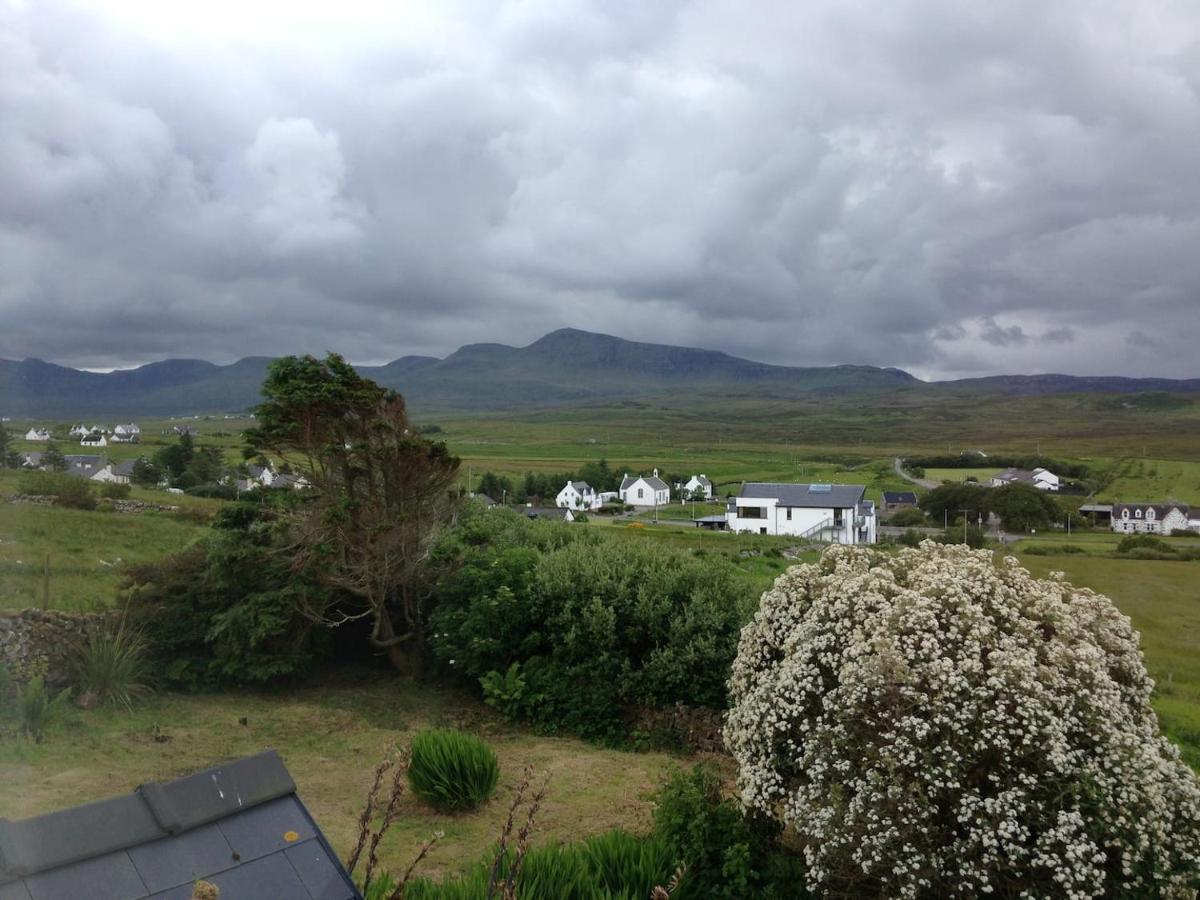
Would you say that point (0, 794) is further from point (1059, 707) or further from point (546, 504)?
point (546, 504)

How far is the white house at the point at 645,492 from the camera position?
72.8 metres

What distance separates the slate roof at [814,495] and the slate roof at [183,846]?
35682 mm

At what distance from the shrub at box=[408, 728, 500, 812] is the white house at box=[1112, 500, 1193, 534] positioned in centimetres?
4055

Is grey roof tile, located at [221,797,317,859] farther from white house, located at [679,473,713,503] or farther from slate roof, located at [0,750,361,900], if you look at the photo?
white house, located at [679,473,713,503]

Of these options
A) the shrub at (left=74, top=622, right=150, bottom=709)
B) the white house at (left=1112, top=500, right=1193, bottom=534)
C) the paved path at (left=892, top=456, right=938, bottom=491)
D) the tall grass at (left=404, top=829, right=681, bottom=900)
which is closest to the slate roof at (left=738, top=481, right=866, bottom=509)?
the paved path at (left=892, top=456, right=938, bottom=491)

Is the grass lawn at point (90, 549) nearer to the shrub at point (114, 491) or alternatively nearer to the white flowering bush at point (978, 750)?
the shrub at point (114, 491)

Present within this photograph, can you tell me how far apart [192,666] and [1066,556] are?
25.8m

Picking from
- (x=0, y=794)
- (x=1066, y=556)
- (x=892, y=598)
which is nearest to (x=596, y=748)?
(x=892, y=598)

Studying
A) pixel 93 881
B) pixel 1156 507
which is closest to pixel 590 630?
pixel 93 881

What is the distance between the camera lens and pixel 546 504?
217 ft

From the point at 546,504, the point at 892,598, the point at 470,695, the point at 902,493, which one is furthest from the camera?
the point at 546,504

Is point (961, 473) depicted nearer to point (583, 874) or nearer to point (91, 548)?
point (91, 548)

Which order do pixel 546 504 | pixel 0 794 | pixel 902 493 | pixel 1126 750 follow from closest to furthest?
pixel 0 794 < pixel 1126 750 < pixel 902 493 < pixel 546 504

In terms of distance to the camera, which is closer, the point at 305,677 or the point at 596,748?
the point at 596,748
